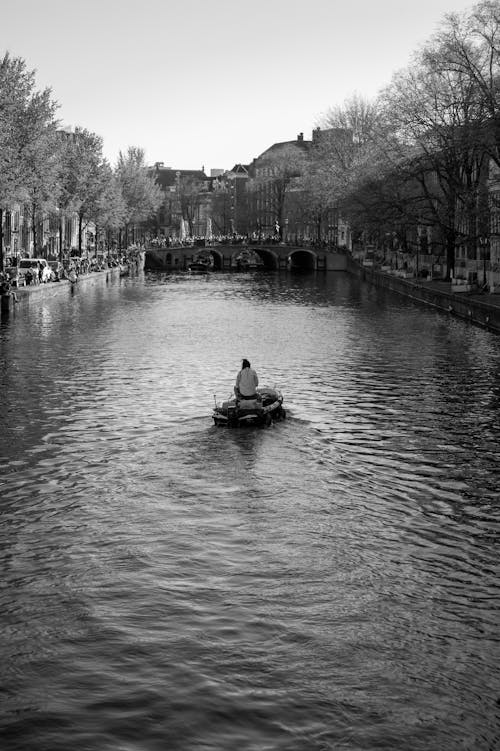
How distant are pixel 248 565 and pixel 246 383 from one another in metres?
12.0

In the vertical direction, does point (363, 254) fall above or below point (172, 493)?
above

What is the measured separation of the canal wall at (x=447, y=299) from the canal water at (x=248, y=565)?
1934cm

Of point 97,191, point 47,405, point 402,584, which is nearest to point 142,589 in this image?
point 402,584

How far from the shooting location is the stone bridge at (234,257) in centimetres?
→ 15500

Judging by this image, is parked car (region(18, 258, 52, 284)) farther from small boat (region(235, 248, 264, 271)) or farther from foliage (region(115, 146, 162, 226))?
small boat (region(235, 248, 264, 271))

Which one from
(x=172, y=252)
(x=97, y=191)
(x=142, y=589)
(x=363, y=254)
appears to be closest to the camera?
(x=142, y=589)

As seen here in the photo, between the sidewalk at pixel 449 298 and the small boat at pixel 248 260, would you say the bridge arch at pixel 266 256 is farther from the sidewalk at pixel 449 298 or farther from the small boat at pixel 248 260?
the sidewalk at pixel 449 298

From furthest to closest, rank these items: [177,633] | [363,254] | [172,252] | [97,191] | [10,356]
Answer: [172,252] → [363,254] → [97,191] → [10,356] → [177,633]

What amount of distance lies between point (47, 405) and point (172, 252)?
128 metres

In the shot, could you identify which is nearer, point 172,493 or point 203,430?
point 172,493

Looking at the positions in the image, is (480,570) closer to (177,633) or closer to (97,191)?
(177,633)

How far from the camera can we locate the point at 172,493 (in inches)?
944

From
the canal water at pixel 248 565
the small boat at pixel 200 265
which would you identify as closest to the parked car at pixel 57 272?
the canal water at pixel 248 565

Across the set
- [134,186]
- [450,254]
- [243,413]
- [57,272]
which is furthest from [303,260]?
[243,413]
